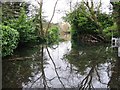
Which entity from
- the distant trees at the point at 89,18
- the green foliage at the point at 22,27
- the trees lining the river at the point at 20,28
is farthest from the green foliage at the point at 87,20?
the green foliage at the point at 22,27

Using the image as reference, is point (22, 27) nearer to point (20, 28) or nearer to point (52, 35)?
point (20, 28)

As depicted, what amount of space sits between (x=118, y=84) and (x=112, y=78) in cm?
51

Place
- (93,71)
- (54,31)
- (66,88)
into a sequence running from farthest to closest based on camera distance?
(54,31) < (93,71) < (66,88)

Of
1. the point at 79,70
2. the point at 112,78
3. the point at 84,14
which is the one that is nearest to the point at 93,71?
the point at 79,70

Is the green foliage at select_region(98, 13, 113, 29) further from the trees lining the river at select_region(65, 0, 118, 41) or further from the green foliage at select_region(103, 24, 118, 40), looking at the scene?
the green foliage at select_region(103, 24, 118, 40)

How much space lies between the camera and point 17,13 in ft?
36.8

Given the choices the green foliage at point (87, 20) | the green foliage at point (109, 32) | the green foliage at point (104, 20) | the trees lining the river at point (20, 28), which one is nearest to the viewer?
the trees lining the river at point (20, 28)

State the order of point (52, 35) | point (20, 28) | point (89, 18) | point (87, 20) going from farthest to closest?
1. point (52, 35)
2. point (87, 20)
3. point (89, 18)
4. point (20, 28)

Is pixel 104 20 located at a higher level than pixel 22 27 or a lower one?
higher

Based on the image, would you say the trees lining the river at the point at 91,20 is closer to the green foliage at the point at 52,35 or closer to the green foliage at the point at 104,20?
the green foliage at the point at 104,20

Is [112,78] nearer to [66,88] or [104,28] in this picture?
[66,88]

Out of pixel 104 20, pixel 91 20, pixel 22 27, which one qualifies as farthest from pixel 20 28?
pixel 104 20

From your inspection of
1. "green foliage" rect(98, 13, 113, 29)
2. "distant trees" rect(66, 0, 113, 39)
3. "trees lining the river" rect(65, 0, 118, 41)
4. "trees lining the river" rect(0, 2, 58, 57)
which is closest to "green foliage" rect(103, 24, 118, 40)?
"trees lining the river" rect(65, 0, 118, 41)

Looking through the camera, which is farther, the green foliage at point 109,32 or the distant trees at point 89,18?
the distant trees at point 89,18
